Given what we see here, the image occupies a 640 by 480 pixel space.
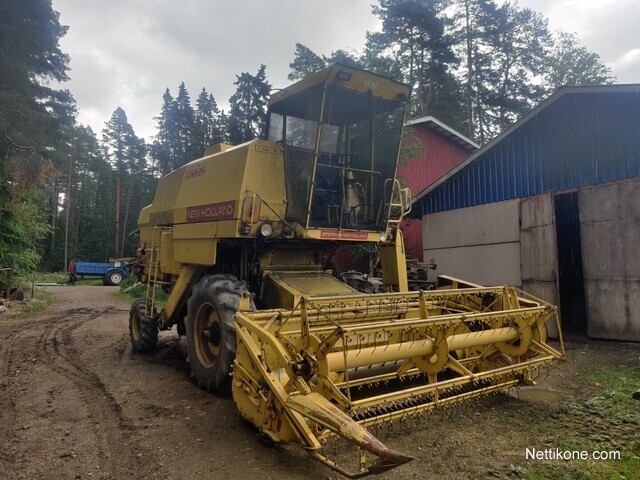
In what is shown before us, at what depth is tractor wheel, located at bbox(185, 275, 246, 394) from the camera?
15.6 feet

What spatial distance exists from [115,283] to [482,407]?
102 feet

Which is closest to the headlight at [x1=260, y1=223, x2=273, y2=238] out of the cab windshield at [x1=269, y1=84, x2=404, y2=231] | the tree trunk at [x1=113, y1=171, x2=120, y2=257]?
the cab windshield at [x1=269, y1=84, x2=404, y2=231]

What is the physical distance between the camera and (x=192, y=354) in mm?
5523

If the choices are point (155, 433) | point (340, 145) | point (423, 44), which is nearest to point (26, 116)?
point (340, 145)

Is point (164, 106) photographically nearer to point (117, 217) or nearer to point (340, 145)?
point (117, 217)

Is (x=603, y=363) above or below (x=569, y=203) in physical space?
below

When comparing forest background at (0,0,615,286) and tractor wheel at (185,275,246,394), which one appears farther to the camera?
forest background at (0,0,615,286)

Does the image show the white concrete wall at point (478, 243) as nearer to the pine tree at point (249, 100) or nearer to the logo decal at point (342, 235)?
the logo decal at point (342, 235)

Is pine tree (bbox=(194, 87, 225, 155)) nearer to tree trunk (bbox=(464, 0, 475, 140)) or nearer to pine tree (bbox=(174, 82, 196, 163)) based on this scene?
pine tree (bbox=(174, 82, 196, 163))

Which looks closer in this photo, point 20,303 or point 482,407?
point 482,407

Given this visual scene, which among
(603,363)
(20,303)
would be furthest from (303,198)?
(20,303)

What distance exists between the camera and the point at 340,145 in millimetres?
6188

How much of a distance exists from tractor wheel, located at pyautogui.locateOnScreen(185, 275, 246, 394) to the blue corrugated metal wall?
7.61 metres

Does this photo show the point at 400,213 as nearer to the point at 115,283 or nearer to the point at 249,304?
the point at 249,304
